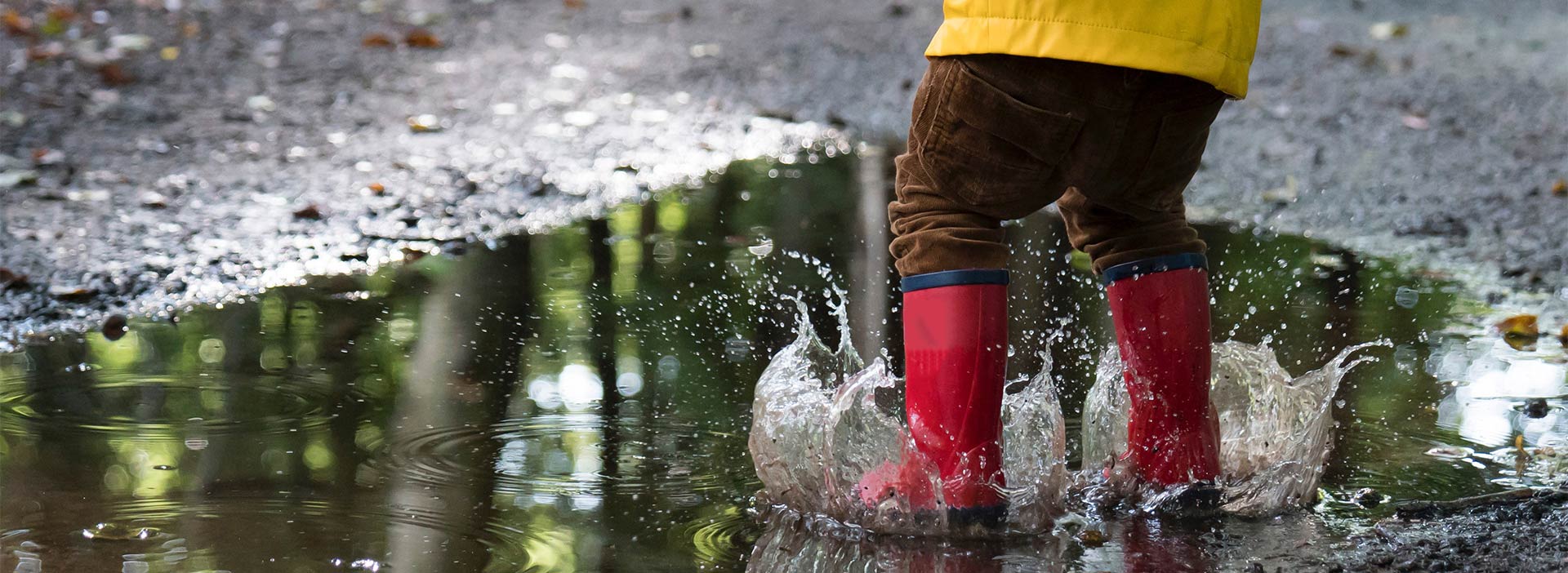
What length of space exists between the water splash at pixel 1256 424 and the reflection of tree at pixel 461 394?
110cm

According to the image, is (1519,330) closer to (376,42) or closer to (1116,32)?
(1116,32)

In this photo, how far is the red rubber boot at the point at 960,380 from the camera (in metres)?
2.37

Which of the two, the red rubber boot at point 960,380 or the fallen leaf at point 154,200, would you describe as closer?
the red rubber boot at point 960,380

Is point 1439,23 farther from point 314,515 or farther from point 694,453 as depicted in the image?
point 314,515

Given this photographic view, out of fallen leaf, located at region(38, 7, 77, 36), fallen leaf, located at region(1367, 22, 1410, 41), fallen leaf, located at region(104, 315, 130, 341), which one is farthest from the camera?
fallen leaf, located at region(1367, 22, 1410, 41)

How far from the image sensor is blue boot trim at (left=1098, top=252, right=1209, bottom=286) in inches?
100

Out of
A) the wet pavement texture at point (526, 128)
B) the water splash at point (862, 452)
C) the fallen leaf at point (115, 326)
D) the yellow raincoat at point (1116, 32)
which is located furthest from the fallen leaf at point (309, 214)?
the yellow raincoat at point (1116, 32)

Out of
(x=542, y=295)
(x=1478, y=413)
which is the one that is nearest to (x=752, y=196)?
(x=542, y=295)

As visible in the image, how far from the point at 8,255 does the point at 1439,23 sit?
809 cm

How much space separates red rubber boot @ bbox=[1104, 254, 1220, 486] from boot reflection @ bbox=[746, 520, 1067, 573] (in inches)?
10.9

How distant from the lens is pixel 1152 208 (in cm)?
249

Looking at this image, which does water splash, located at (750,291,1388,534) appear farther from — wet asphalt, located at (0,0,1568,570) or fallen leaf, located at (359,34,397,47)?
fallen leaf, located at (359,34,397,47)

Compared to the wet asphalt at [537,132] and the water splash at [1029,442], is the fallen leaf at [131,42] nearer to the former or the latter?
the wet asphalt at [537,132]

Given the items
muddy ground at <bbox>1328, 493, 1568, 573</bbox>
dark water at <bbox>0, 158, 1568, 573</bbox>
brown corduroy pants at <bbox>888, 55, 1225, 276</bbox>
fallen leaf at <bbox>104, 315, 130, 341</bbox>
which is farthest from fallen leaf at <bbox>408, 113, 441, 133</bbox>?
muddy ground at <bbox>1328, 493, 1568, 573</bbox>
